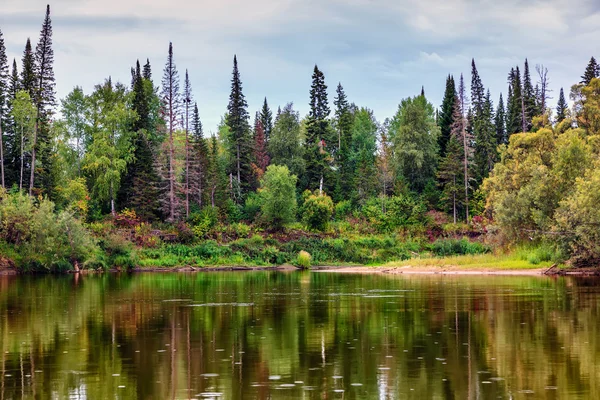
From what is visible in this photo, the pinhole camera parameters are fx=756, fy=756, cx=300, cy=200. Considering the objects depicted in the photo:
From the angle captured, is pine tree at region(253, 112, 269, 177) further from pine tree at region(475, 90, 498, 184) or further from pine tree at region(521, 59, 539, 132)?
pine tree at region(521, 59, 539, 132)

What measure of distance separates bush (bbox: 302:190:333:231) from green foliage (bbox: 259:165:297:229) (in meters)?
2.19

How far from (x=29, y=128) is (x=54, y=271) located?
20542 millimetres

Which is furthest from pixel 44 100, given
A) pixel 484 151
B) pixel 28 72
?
pixel 484 151

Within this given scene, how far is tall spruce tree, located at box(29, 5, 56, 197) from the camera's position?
8527cm

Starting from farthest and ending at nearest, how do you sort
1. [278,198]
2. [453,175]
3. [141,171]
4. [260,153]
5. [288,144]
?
[260,153] < [288,144] < [453,175] < [141,171] < [278,198]

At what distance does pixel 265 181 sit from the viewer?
9588cm

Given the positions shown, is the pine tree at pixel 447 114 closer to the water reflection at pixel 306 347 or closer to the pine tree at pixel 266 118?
the pine tree at pixel 266 118

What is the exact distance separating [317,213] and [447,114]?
31.6 metres

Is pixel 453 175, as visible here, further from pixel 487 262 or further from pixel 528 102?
pixel 487 262

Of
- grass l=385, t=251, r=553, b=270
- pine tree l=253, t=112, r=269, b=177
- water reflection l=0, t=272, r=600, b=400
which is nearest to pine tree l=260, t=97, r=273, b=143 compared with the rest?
pine tree l=253, t=112, r=269, b=177

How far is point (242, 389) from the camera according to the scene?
15.4m

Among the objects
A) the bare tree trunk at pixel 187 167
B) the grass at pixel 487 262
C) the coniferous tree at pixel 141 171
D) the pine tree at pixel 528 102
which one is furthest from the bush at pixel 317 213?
the pine tree at pixel 528 102

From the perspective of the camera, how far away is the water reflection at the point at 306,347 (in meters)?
15.5

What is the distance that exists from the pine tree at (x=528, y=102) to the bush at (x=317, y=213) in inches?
1241
